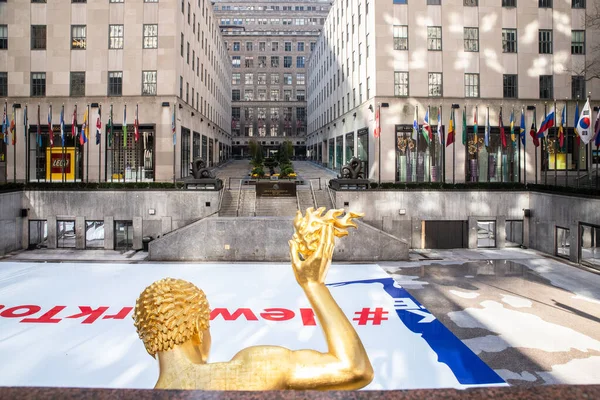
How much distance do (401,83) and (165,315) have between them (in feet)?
122

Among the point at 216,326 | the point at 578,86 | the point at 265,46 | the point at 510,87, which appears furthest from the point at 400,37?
the point at 265,46

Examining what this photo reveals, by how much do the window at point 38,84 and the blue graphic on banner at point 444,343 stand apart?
1372 inches

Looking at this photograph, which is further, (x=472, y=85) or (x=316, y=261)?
(x=472, y=85)

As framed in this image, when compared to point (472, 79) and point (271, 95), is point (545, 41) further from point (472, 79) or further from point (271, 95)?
point (271, 95)

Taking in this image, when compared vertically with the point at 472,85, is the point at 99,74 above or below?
above

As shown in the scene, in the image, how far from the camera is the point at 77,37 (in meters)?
36.8

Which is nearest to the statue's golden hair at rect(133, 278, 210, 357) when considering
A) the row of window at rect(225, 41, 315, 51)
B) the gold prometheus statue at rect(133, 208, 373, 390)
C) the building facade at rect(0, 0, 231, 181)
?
the gold prometheus statue at rect(133, 208, 373, 390)

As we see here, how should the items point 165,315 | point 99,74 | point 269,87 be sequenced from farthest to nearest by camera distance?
point 269,87 < point 99,74 < point 165,315

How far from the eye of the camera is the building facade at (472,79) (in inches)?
1451

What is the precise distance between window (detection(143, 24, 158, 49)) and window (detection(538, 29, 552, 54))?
34.1 m

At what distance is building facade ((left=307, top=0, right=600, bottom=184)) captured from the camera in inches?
1451

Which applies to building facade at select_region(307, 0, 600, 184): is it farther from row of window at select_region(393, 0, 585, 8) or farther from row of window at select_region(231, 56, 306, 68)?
row of window at select_region(231, 56, 306, 68)

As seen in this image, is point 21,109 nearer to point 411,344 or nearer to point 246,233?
point 246,233

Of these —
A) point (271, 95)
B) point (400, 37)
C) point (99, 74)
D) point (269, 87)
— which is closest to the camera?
point (99, 74)
